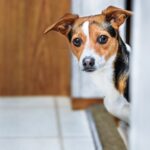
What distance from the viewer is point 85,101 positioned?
91.0 inches

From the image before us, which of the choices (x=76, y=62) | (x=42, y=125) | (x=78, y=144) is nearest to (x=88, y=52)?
(x=76, y=62)

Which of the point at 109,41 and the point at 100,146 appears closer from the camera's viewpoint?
the point at 109,41

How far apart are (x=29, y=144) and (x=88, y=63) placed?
591 millimetres

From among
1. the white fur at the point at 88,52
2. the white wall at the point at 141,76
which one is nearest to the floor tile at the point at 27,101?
the white fur at the point at 88,52

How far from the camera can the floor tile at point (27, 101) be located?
2361mm

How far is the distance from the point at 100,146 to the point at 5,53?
0.72m

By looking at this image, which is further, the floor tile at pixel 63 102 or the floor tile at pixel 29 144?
the floor tile at pixel 63 102

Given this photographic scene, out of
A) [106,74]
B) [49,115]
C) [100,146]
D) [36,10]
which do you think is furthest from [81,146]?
[36,10]

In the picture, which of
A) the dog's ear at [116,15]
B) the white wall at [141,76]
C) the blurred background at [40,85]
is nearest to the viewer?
the white wall at [141,76]

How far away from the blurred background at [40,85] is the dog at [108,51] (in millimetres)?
413

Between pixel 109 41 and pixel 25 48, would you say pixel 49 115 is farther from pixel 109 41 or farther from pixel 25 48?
pixel 109 41

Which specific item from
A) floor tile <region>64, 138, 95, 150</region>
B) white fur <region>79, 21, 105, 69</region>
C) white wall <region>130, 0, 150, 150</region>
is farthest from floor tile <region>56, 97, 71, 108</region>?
white wall <region>130, 0, 150, 150</region>

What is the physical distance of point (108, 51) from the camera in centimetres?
153

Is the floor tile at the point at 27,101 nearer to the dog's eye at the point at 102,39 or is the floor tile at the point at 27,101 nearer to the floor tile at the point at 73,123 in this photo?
the floor tile at the point at 73,123
